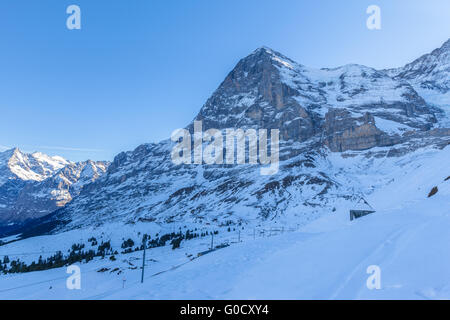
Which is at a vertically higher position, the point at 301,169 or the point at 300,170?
the point at 301,169

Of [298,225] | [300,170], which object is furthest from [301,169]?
[298,225]

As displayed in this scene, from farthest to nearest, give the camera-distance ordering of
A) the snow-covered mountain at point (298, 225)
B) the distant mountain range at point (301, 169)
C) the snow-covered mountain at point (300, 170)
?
the distant mountain range at point (301, 169), the snow-covered mountain at point (300, 170), the snow-covered mountain at point (298, 225)

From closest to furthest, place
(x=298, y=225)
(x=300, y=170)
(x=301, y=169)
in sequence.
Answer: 1. (x=298, y=225)
2. (x=300, y=170)
3. (x=301, y=169)

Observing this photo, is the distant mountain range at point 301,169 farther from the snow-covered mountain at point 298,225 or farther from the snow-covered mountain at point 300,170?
the snow-covered mountain at point 298,225

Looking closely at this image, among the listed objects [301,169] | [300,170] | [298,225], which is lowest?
[298,225]

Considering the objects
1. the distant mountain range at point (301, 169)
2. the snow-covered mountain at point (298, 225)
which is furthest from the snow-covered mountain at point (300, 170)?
the snow-covered mountain at point (298, 225)

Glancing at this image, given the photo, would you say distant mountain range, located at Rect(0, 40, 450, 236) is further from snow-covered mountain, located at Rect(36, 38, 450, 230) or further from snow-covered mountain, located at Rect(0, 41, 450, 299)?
snow-covered mountain, located at Rect(0, 41, 450, 299)

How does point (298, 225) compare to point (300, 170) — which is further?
point (300, 170)

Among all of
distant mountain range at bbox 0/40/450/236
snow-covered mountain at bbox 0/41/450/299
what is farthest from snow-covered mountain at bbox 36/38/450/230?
snow-covered mountain at bbox 0/41/450/299

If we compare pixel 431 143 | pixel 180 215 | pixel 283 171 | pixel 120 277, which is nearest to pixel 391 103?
pixel 431 143

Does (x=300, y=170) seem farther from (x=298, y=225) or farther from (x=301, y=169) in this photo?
(x=298, y=225)

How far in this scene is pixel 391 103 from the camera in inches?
6747

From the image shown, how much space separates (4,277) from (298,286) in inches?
1354
